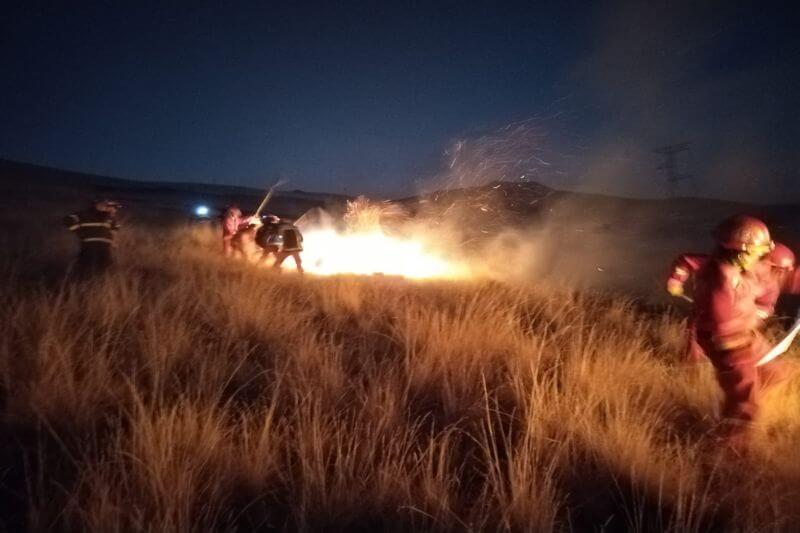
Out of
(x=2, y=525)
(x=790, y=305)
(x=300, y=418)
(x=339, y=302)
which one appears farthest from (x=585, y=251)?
(x=2, y=525)

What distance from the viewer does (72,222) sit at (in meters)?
8.46

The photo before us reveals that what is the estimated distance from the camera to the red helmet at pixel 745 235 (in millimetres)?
3402

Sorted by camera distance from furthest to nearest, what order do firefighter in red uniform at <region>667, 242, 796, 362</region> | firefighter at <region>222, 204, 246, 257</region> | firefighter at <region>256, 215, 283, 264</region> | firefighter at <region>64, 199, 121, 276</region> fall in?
firefighter at <region>222, 204, 246, 257</region>
firefighter at <region>256, 215, 283, 264</region>
firefighter at <region>64, 199, 121, 276</region>
firefighter in red uniform at <region>667, 242, 796, 362</region>

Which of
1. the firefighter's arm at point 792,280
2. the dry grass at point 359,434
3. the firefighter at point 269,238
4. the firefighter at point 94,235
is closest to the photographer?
the dry grass at point 359,434

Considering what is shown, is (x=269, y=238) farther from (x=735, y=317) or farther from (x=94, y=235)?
(x=735, y=317)

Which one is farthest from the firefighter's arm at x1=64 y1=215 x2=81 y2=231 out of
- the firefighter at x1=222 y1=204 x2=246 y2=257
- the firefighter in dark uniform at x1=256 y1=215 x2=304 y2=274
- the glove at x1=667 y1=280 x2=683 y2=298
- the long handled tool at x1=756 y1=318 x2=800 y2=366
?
the long handled tool at x1=756 y1=318 x2=800 y2=366

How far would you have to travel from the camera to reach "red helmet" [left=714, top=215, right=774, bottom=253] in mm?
3402

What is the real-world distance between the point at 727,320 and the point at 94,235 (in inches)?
358

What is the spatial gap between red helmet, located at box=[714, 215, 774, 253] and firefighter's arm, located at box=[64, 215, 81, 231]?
29.8 ft

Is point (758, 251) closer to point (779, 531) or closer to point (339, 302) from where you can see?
point (779, 531)

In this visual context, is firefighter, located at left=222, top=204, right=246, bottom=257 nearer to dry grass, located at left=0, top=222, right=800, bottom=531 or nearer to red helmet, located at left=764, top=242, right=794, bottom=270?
dry grass, located at left=0, top=222, right=800, bottom=531

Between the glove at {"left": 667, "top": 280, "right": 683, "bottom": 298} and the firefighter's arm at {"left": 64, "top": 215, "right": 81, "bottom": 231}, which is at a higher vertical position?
the firefighter's arm at {"left": 64, "top": 215, "right": 81, "bottom": 231}

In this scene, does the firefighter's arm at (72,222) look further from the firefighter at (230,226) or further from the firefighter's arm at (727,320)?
the firefighter's arm at (727,320)

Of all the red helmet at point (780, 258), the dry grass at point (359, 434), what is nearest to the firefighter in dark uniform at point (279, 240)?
the dry grass at point (359, 434)
